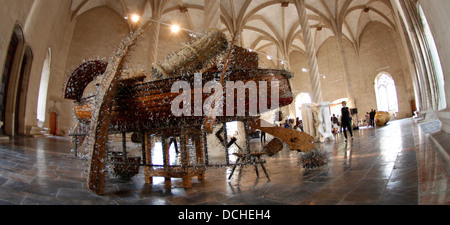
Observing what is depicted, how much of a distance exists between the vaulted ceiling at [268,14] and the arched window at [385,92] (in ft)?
16.5

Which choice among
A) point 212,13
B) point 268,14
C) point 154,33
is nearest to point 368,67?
point 268,14

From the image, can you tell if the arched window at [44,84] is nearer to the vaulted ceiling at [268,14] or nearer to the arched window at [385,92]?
the vaulted ceiling at [268,14]

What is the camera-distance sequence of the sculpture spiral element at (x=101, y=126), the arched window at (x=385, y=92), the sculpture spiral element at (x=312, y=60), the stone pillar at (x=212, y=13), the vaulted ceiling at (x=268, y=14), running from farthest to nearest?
the arched window at (x=385, y=92) → the vaulted ceiling at (x=268, y=14) → the sculpture spiral element at (x=312, y=60) → the stone pillar at (x=212, y=13) → the sculpture spiral element at (x=101, y=126)

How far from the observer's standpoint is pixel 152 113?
188 cm

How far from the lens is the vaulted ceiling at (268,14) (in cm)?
1853

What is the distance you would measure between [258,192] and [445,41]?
3421 millimetres

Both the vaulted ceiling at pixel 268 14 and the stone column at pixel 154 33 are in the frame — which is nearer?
the stone column at pixel 154 33

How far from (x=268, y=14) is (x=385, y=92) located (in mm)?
15944

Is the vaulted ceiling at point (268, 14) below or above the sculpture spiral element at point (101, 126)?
above

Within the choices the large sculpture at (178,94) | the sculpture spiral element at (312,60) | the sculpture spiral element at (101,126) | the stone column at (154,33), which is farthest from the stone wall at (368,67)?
the sculpture spiral element at (101,126)

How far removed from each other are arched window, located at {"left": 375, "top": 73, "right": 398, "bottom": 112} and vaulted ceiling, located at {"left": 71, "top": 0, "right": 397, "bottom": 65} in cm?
501

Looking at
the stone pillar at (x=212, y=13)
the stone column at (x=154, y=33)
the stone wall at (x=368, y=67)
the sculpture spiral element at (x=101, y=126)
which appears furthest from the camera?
the stone wall at (x=368, y=67)

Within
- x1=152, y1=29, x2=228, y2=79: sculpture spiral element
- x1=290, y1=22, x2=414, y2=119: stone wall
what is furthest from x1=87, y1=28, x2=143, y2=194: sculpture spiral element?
x1=290, y1=22, x2=414, y2=119: stone wall
